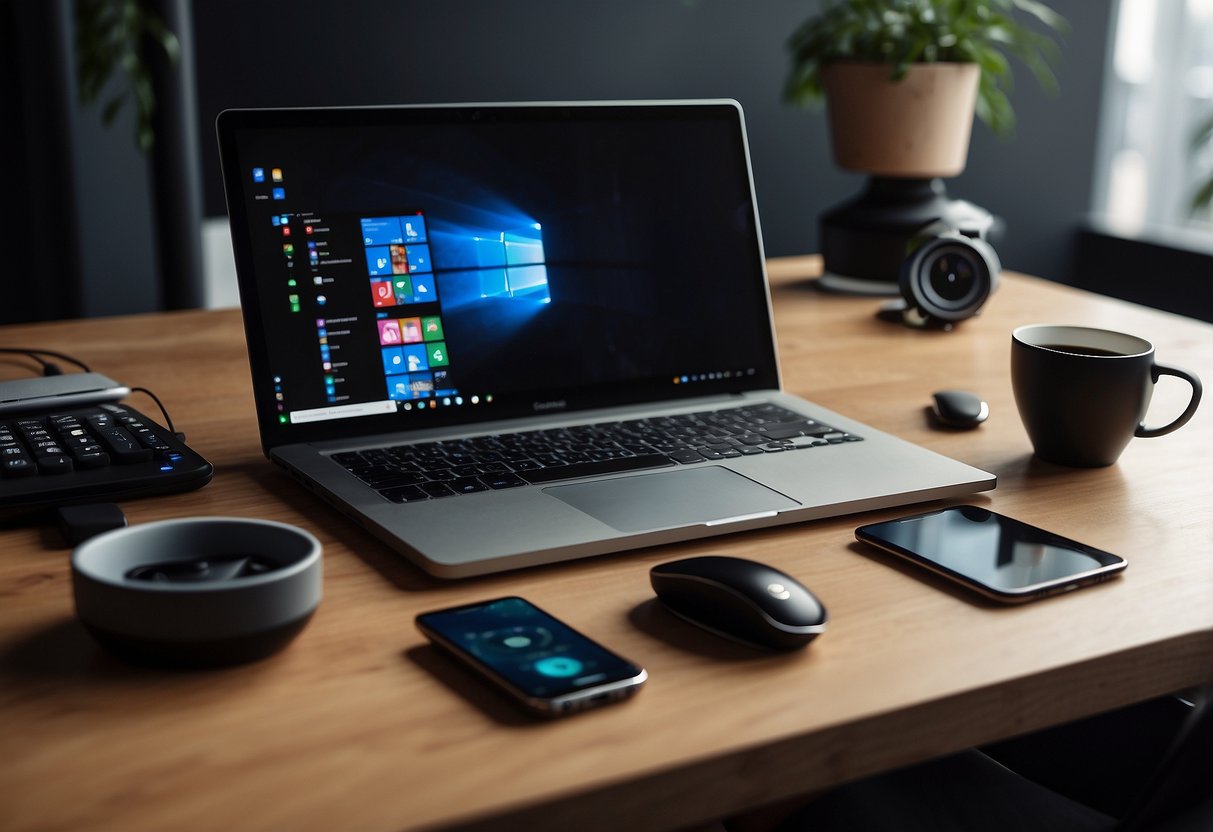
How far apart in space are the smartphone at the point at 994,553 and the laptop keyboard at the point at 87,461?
49 centimetres

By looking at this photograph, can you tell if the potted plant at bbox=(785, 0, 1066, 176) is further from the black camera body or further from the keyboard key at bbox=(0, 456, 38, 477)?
the keyboard key at bbox=(0, 456, 38, 477)

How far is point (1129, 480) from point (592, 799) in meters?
0.60

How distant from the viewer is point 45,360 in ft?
4.05

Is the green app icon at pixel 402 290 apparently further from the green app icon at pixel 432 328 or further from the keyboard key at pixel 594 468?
the keyboard key at pixel 594 468

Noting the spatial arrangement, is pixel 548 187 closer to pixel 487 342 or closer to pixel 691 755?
pixel 487 342

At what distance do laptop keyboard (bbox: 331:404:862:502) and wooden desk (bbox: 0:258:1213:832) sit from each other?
2.4 inches

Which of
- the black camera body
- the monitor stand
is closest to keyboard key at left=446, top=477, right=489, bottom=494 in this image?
the black camera body

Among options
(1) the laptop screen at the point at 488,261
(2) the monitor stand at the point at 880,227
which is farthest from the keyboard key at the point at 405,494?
(2) the monitor stand at the point at 880,227

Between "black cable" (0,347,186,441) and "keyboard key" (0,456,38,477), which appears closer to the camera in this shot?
"keyboard key" (0,456,38,477)

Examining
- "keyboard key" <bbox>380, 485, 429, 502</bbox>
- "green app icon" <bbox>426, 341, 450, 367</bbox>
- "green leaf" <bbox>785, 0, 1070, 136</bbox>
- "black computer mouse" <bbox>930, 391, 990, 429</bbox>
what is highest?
"green leaf" <bbox>785, 0, 1070, 136</bbox>

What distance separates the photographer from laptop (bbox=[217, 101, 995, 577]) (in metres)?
0.85

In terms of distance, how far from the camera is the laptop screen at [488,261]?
934 mm

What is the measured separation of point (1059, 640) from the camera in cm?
66

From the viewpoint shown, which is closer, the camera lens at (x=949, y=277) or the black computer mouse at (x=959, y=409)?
the black computer mouse at (x=959, y=409)
